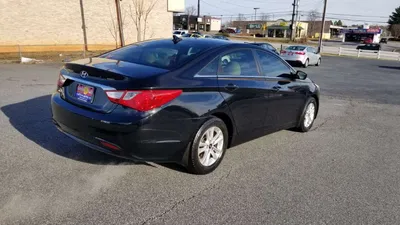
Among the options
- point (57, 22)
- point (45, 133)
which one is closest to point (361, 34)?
point (57, 22)

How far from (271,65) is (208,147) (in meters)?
1.80

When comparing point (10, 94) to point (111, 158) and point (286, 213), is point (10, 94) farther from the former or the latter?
point (286, 213)

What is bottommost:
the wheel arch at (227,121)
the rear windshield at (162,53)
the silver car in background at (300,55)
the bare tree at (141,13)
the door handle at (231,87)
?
the silver car in background at (300,55)

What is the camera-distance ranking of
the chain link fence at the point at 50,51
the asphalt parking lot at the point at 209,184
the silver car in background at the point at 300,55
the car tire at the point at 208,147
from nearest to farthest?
the asphalt parking lot at the point at 209,184 < the car tire at the point at 208,147 < the chain link fence at the point at 50,51 < the silver car in background at the point at 300,55

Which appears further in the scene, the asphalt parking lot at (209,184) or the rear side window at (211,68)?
the rear side window at (211,68)

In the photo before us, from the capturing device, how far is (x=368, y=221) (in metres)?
3.08

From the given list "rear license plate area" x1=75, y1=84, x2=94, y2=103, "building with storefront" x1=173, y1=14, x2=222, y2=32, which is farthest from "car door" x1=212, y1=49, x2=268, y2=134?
"building with storefront" x1=173, y1=14, x2=222, y2=32

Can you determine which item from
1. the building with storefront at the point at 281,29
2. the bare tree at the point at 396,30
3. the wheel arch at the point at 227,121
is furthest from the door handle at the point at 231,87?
the bare tree at the point at 396,30

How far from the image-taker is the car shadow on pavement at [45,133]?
421 centimetres

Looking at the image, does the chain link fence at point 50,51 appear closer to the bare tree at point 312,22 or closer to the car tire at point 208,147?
the car tire at point 208,147

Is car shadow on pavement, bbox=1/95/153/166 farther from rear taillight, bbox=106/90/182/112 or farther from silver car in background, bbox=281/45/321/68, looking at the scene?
silver car in background, bbox=281/45/321/68

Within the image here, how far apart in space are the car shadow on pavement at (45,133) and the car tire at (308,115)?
3084 mm

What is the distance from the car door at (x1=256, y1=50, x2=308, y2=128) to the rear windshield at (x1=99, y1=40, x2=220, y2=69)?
3.51 ft

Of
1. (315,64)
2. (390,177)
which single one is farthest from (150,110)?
(315,64)
